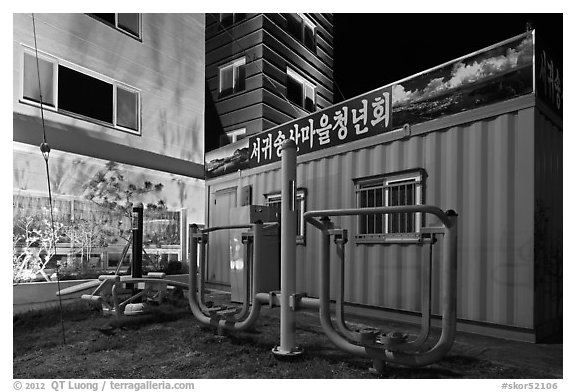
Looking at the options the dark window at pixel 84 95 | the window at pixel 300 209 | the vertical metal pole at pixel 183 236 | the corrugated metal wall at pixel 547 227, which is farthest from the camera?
the window at pixel 300 209

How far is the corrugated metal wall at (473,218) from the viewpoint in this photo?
319 cm

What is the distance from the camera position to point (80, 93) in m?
3.83

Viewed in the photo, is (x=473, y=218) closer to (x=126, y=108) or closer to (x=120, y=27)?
(x=126, y=108)

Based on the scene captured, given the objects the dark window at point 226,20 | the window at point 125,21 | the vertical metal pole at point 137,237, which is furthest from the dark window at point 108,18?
the vertical metal pole at point 137,237

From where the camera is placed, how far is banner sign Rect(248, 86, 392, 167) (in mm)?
4168

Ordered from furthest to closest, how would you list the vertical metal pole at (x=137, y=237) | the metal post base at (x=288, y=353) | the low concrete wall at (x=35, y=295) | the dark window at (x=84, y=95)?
the vertical metal pole at (x=137, y=237) → the dark window at (x=84, y=95) → the low concrete wall at (x=35, y=295) → the metal post base at (x=288, y=353)

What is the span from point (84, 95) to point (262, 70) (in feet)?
5.82

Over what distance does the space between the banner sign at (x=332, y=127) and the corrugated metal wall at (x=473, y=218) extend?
0.25m

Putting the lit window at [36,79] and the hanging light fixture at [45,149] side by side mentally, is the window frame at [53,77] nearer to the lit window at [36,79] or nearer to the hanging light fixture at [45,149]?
the lit window at [36,79]

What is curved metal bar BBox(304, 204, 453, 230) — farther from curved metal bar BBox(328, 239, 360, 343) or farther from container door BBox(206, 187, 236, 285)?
container door BBox(206, 187, 236, 285)

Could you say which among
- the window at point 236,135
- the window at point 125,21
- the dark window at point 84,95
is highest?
the window at point 125,21

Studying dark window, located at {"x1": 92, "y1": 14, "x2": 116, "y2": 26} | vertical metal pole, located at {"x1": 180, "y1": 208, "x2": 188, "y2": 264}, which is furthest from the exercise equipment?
dark window, located at {"x1": 92, "y1": 14, "x2": 116, "y2": 26}

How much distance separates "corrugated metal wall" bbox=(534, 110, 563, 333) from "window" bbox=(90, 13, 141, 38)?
11.8ft

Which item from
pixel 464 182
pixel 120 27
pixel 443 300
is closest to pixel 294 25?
pixel 120 27
